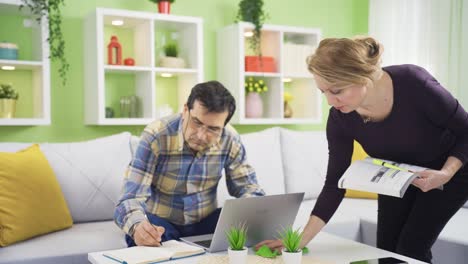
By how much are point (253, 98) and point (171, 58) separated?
2.18 ft

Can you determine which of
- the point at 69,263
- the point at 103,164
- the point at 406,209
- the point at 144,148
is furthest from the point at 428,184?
the point at 103,164

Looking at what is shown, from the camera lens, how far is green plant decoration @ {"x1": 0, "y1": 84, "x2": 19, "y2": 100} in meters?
2.91

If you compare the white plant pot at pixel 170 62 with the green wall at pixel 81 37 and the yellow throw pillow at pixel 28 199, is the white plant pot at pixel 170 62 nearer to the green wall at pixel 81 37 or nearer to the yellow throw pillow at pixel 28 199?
the green wall at pixel 81 37

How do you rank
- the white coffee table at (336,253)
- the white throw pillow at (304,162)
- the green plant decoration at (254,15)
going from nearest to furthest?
1. the white coffee table at (336,253)
2. the white throw pillow at (304,162)
3. the green plant decoration at (254,15)

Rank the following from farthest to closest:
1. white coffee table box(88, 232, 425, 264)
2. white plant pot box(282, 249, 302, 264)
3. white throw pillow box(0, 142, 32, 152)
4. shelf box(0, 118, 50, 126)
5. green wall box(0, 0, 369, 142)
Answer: green wall box(0, 0, 369, 142) → shelf box(0, 118, 50, 126) → white throw pillow box(0, 142, 32, 152) → white coffee table box(88, 232, 425, 264) → white plant pot box(282, 249, 302, 264)

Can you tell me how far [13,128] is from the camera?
309 cm

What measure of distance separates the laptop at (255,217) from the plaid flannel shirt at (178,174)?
25 centimetres

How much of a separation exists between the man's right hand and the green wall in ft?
5.61

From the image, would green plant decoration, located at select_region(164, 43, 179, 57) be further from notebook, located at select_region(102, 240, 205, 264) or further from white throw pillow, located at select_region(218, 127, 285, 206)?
notebook, located at select_region(102, 240, 205, 264)

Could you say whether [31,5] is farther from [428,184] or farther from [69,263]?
[428,184]

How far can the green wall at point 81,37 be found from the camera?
10.6 feet

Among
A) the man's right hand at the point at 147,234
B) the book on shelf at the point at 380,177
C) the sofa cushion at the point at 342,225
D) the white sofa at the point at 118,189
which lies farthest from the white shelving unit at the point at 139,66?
the book on shelf at the point at 380,177

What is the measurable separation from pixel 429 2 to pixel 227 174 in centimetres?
248

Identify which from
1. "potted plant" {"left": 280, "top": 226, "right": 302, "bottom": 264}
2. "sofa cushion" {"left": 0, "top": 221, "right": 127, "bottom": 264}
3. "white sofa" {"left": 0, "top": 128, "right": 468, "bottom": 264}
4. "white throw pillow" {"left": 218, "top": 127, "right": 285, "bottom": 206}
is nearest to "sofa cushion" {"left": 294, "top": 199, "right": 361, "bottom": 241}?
"white sofa" {"left": 0, "top": 128, "right": 468, "bottom": 264}
